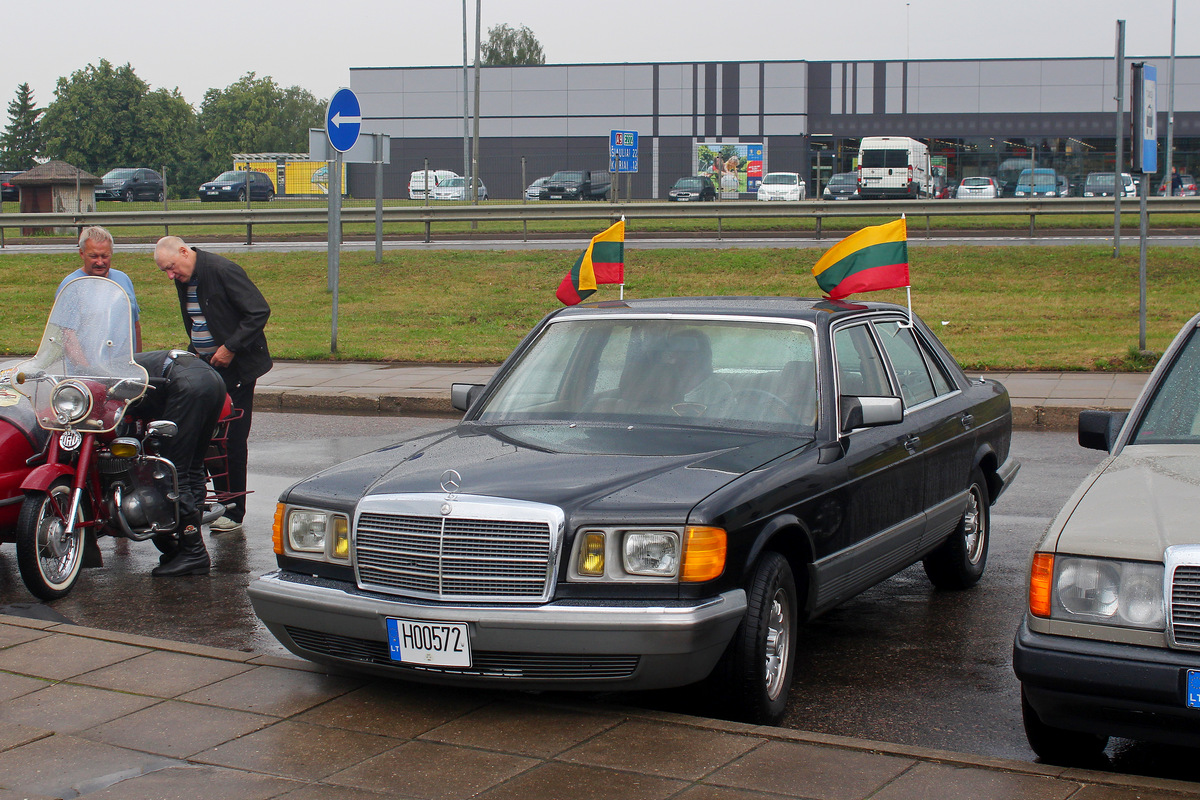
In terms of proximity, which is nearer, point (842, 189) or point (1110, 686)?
point (1110, 686)

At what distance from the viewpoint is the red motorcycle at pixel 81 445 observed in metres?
6.33

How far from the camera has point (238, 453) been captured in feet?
26.4

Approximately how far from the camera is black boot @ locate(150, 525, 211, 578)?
22.7ft

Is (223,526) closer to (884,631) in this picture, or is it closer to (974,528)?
(884,631)

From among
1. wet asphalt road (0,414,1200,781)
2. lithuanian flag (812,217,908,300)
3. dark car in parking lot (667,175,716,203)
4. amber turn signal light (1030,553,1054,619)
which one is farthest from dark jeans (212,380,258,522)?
dark car in parking lot (667,175,716,203)

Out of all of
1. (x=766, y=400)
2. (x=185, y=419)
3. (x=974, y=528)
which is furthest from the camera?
(x=185, y=419)

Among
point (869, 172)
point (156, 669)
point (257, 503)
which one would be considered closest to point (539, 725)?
point (156, 669)

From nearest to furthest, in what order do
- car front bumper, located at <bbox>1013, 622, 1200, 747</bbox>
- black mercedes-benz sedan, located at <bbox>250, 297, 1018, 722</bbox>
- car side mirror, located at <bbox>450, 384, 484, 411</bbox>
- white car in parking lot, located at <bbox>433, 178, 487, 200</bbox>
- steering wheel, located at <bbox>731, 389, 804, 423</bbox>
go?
car front bumper, located at <bbox>1013, 622, 1200, 747</bbox>, black mercedes-benz sedan, located at <bbox>250, 297, 1018, 722</bbox>, steering wheel, located at <bbox>731, 389, 804, 423</bbox>, car side mirror, located at <bbox>450, 384, 484, 411</bbox>, white car in parking lot, located at <bbox>433, 178, 487, 200</bbox>

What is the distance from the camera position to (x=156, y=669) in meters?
4.95

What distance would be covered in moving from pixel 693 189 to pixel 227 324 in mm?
36280

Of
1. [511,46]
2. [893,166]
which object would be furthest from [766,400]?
[511,46]

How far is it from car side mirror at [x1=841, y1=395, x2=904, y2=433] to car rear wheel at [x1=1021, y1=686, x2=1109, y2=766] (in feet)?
4.42

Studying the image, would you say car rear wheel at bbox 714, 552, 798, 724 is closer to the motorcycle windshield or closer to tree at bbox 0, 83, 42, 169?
the motorcycle windshield

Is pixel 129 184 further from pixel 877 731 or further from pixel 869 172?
pixel 877 731
